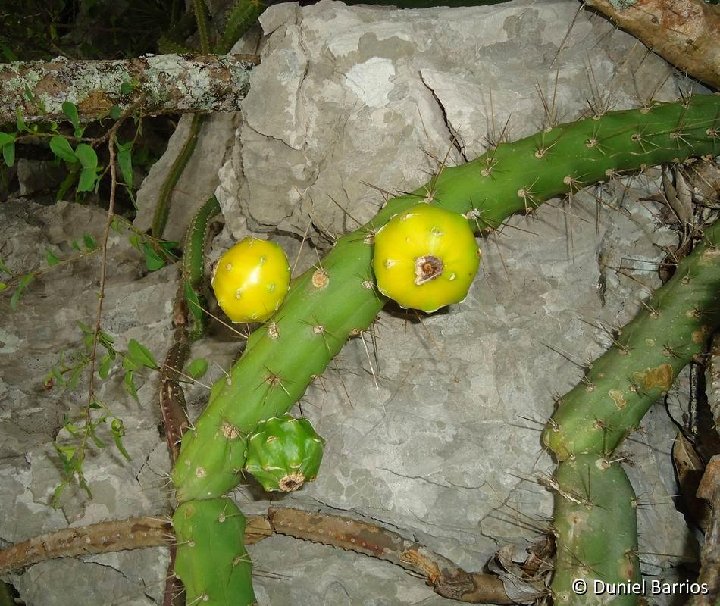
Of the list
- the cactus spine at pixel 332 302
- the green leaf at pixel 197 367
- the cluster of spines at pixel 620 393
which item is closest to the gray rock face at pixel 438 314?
the cluster of spines at pixel 620 393

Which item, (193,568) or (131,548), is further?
(131,548)

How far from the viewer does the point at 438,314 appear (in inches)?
86.7

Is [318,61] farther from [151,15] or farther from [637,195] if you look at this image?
[151,15]

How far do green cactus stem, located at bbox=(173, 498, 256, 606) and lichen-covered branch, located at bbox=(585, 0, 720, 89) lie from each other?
2066 millimetres

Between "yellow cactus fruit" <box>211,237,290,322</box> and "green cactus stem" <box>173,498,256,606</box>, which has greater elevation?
"yellow cactus fruit" <box>211,237,290,322</box>

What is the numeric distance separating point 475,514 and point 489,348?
57cm

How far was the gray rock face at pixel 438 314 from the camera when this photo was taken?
216 centimetres

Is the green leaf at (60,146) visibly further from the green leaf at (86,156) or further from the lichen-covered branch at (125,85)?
the lichen-covered branch at (125,85)

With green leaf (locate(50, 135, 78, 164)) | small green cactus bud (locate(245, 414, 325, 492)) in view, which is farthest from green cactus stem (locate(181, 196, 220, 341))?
small green cactus bud (locate(245, 414, 325, 492))

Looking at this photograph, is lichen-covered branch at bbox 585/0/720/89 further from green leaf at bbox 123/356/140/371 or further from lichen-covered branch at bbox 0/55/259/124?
green leaf at bbox 123/356/140/371

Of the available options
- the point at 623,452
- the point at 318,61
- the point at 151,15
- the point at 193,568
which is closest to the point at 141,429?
the point at 193,568

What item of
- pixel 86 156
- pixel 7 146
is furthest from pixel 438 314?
pixel 7 146

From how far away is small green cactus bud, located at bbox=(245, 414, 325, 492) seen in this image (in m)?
1.64

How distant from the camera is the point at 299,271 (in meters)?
2.38
